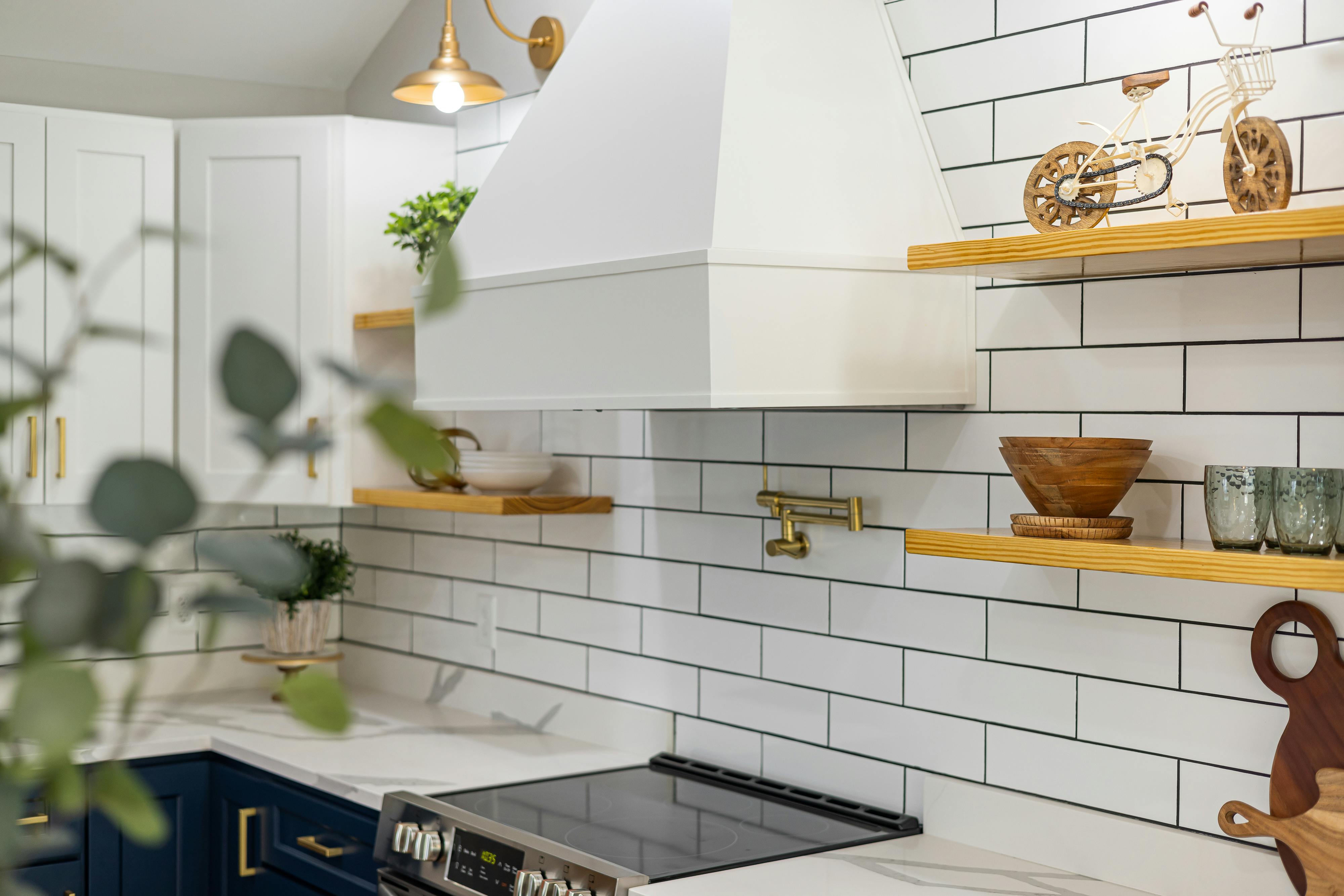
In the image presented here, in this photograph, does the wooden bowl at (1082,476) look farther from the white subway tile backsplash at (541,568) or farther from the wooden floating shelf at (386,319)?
the wooden floating shelf at (386,319)

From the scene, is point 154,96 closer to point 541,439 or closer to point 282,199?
point 282,199

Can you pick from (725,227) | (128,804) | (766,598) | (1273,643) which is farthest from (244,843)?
(128,804)

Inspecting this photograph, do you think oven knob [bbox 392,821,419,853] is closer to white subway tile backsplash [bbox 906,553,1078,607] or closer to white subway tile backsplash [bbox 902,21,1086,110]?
white subway tile backsplash [bbox 906,553,1078,607]

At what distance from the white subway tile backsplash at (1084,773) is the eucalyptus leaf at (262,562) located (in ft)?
5.77

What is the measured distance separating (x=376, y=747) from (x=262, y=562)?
2569 mm

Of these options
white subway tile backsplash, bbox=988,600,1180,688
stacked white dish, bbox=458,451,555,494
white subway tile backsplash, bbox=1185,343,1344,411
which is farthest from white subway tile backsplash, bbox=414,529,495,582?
white subway tile backsplash, bbox=1185,343,1344,411

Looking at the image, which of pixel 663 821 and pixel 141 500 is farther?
pixel 663 821

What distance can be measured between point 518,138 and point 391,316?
0.81 metres

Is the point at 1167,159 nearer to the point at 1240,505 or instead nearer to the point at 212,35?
the point at 1240,505

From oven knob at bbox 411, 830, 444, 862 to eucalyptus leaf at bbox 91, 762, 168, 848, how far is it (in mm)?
1964

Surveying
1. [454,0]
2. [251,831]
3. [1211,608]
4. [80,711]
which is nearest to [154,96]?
[454,0]

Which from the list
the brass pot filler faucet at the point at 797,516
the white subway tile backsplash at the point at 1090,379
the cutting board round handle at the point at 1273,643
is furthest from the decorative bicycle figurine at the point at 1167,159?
the brass pot filler faucet at the point at 797,516

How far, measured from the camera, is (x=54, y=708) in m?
0.26

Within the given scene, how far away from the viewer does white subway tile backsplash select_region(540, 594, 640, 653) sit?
8.80ft
